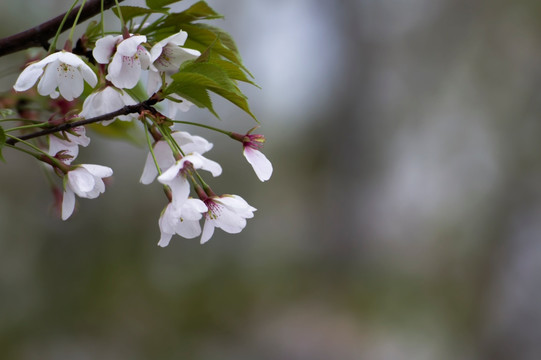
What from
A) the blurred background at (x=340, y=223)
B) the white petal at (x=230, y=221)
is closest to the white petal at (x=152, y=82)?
the white petal at (x=230, y=221)

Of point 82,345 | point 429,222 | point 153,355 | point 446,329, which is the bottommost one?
point 82,345

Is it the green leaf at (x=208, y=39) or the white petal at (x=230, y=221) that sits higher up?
the green leaf at (x=208, y=39)

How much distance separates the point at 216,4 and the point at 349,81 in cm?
109

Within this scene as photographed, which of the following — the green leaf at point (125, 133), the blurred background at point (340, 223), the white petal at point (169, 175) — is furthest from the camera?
the blurred background at point (340, 223)

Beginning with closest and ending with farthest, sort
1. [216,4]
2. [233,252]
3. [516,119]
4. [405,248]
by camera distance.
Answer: [516,119]
[216,4]
[233,252]
[405,248]

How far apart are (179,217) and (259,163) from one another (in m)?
0.06

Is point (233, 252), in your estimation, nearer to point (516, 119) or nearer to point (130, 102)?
point (516, 119)

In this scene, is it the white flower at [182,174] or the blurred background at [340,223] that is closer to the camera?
the white flower at [182,174]

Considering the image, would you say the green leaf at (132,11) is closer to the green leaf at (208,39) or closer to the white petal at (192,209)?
the green leaf at (208,39)

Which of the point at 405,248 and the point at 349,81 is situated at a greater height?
the point at 349,81

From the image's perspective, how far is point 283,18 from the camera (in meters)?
3.43

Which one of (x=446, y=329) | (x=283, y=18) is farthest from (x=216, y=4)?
(x=446, y=329)

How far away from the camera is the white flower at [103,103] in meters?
0.34

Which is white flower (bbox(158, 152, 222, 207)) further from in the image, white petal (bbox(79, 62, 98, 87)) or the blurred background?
the blurred background
